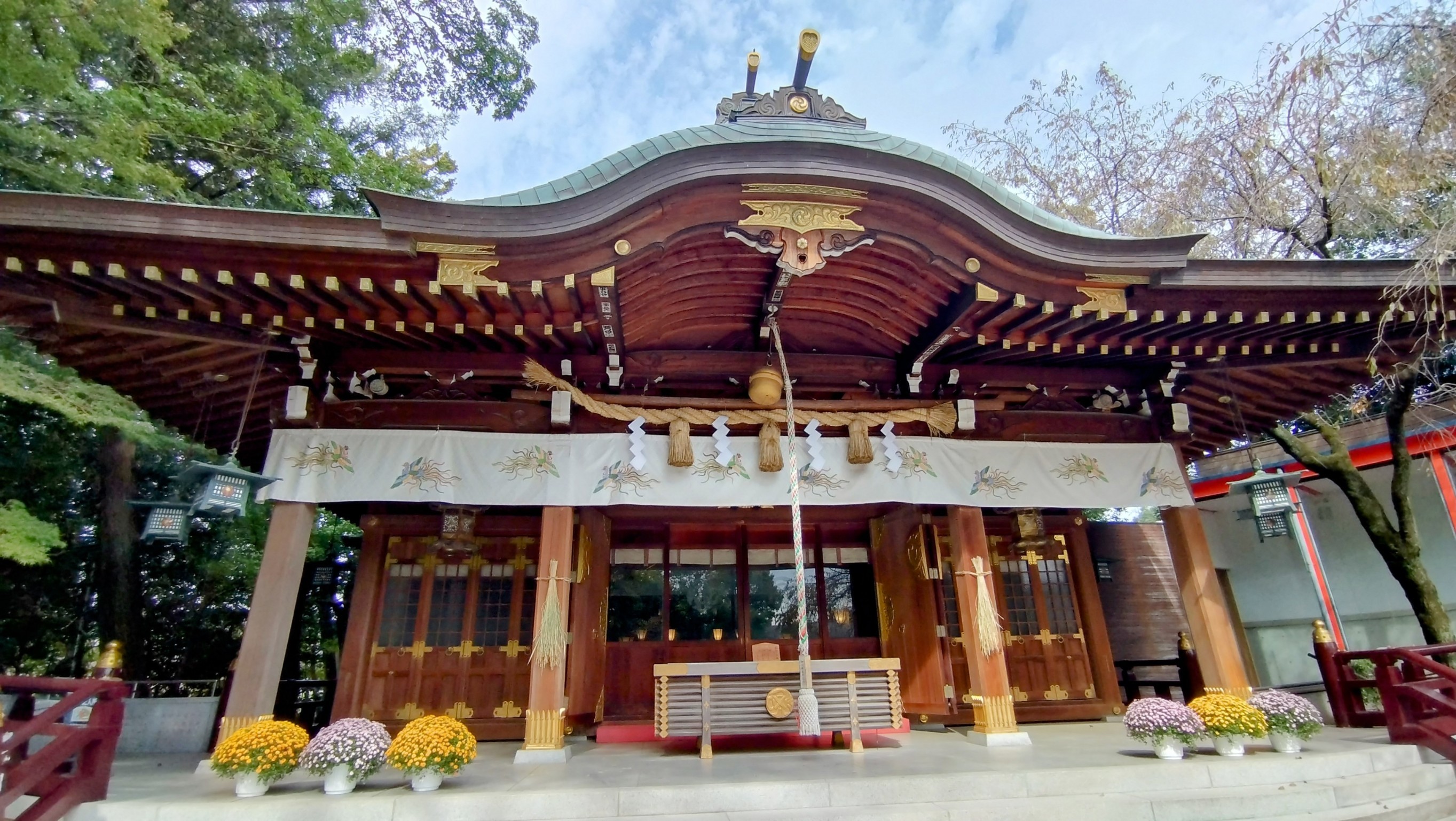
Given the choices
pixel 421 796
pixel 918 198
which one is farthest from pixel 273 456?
pixel 918 198

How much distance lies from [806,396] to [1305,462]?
6618 mm

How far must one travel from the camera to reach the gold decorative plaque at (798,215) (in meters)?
4.80

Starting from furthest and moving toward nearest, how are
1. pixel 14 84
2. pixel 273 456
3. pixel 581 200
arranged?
pixel 14 84
pixel 273 456
pixel 581 200

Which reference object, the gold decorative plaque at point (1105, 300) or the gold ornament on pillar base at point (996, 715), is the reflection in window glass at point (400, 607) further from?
the gold decorative plaque at point (1105, 300)

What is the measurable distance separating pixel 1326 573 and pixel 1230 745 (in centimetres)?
688

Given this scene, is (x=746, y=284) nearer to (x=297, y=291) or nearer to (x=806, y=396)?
(x=806, y=396)

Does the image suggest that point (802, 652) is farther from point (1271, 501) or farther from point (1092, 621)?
point (1092, 621)

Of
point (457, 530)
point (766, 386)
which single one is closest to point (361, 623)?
point (457, 530)

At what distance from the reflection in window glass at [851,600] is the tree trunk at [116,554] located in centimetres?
903

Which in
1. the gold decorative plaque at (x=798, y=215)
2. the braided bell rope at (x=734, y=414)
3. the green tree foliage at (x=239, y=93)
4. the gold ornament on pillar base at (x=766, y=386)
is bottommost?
the braided bell rope at (x=734, y=414)

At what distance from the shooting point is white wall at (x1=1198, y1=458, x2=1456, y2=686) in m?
8.31

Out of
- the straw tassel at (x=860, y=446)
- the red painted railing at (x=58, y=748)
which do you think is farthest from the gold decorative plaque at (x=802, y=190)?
the red painted railing at (x=58, y=748)

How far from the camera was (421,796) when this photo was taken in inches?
149

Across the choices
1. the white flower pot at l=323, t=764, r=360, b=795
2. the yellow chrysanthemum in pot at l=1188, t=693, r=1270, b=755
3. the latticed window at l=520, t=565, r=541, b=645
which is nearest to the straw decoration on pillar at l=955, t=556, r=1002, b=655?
the yellow chrysanthemum in pot at l=1188, t=693, r=1270, b=755
